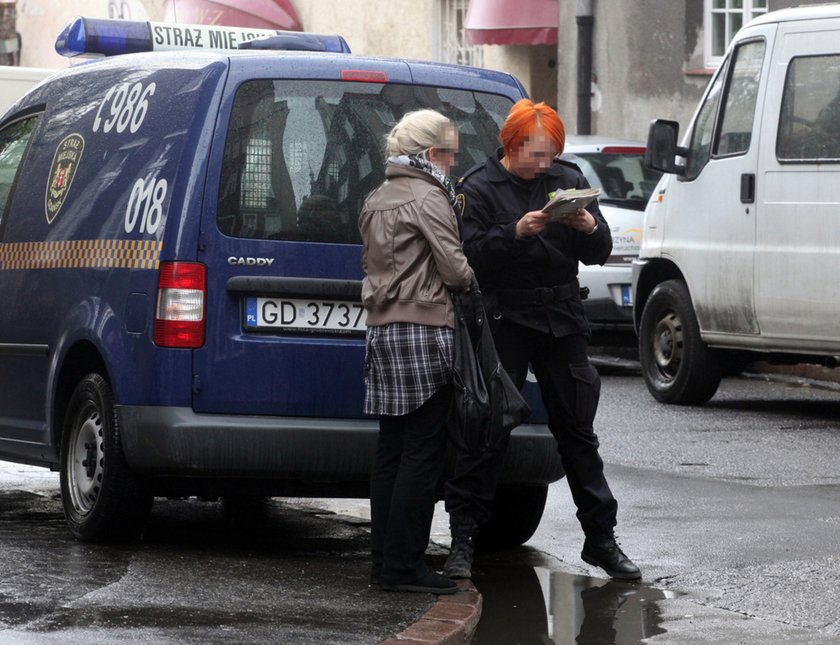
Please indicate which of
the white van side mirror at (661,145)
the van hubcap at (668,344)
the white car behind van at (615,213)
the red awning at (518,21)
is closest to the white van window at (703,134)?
the white van side mirror at (661,145)

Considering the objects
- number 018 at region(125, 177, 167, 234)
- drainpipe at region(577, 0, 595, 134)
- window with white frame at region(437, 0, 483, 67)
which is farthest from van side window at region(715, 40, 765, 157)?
window with white frame at region(437, 0, 483, 67)

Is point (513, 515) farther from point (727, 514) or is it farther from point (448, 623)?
point (448, 623)

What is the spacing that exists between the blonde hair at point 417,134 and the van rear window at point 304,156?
605 millimetres

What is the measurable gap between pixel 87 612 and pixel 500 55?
2093cm

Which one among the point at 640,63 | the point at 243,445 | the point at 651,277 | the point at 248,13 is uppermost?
the point at 248,13

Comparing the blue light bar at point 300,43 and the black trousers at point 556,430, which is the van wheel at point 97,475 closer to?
the black trousers at point 556,430

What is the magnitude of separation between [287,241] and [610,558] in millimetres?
1601

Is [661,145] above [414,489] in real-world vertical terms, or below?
above

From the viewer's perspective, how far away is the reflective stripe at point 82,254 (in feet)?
23.4

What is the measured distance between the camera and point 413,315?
650 cm

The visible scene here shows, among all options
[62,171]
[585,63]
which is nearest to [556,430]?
[62,171]

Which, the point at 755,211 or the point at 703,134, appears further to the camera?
the point at 703,134

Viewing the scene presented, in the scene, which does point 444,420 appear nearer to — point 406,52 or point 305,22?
point 406,52

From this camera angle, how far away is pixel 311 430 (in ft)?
23.1
